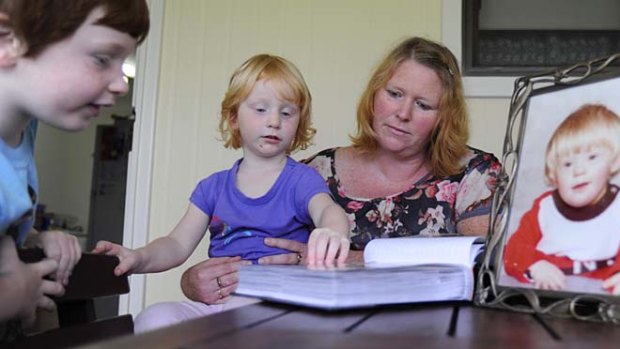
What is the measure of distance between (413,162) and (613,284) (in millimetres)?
1101

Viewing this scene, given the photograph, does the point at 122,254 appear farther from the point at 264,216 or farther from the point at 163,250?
the point at 264,216

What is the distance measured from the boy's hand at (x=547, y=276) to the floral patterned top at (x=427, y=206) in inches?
31.7

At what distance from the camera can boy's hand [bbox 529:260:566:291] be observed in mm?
676

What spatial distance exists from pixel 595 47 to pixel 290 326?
2.11 m

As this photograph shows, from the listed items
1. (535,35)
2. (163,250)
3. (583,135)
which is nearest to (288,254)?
(163,250)

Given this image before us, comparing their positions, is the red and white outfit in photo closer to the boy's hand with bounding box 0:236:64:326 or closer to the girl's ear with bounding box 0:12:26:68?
the boy's hand with bounding box 0:236:64:326

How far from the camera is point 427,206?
1576 millimetres

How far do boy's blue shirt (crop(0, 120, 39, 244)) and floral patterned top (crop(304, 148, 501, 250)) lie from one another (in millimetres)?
852

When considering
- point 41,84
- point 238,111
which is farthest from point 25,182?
point 238,111

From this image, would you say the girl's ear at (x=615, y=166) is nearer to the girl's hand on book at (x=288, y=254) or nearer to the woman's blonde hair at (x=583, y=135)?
the woman's blonde hair at (x=583, y=135)

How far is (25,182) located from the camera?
0.89 m

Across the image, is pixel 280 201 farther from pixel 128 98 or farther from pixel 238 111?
pixel 128 98

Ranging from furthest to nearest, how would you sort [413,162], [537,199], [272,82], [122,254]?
1. [413,162]
2. [272,82]
3. [122,254]
4. [537,199]

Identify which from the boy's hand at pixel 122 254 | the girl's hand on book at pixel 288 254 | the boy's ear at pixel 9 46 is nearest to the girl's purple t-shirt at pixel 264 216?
the girl's hand on book at pixel 288 254
